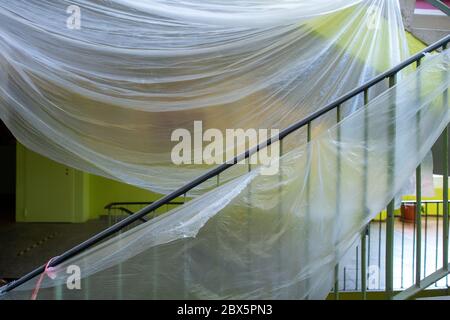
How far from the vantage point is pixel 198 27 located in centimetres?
236

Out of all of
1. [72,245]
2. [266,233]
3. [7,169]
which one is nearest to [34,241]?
[72,245]

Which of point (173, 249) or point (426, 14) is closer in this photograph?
point (173, 249)

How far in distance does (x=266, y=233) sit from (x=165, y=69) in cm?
127

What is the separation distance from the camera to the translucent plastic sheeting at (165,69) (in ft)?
7.29

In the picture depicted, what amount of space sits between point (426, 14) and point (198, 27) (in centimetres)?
204

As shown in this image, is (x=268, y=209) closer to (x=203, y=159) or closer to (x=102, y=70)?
(x=203, y=159)

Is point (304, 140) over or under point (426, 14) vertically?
under

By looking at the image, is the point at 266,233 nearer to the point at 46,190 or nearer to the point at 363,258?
the point at 363,258

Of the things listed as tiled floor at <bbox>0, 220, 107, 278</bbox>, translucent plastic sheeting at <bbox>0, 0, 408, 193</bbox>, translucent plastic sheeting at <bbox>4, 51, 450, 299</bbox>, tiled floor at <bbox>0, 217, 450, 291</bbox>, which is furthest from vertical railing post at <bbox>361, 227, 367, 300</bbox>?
tiled floor at <bbox>0, 220, 107, 278</bbox>

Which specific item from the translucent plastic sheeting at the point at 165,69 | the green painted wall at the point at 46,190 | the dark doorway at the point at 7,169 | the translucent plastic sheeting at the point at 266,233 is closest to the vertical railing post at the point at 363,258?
the translucent plastic sheeting at the point at 266,233

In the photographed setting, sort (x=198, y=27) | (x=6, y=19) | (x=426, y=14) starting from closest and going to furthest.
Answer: (x=6, y=19), (x=198, y=27), (x=426, y=14)

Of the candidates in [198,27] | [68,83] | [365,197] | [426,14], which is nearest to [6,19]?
[68,83]

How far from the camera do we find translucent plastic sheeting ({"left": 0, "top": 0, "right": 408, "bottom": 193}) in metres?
2.22

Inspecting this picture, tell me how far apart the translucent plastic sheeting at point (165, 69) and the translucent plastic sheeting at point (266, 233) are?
1.28 ft
